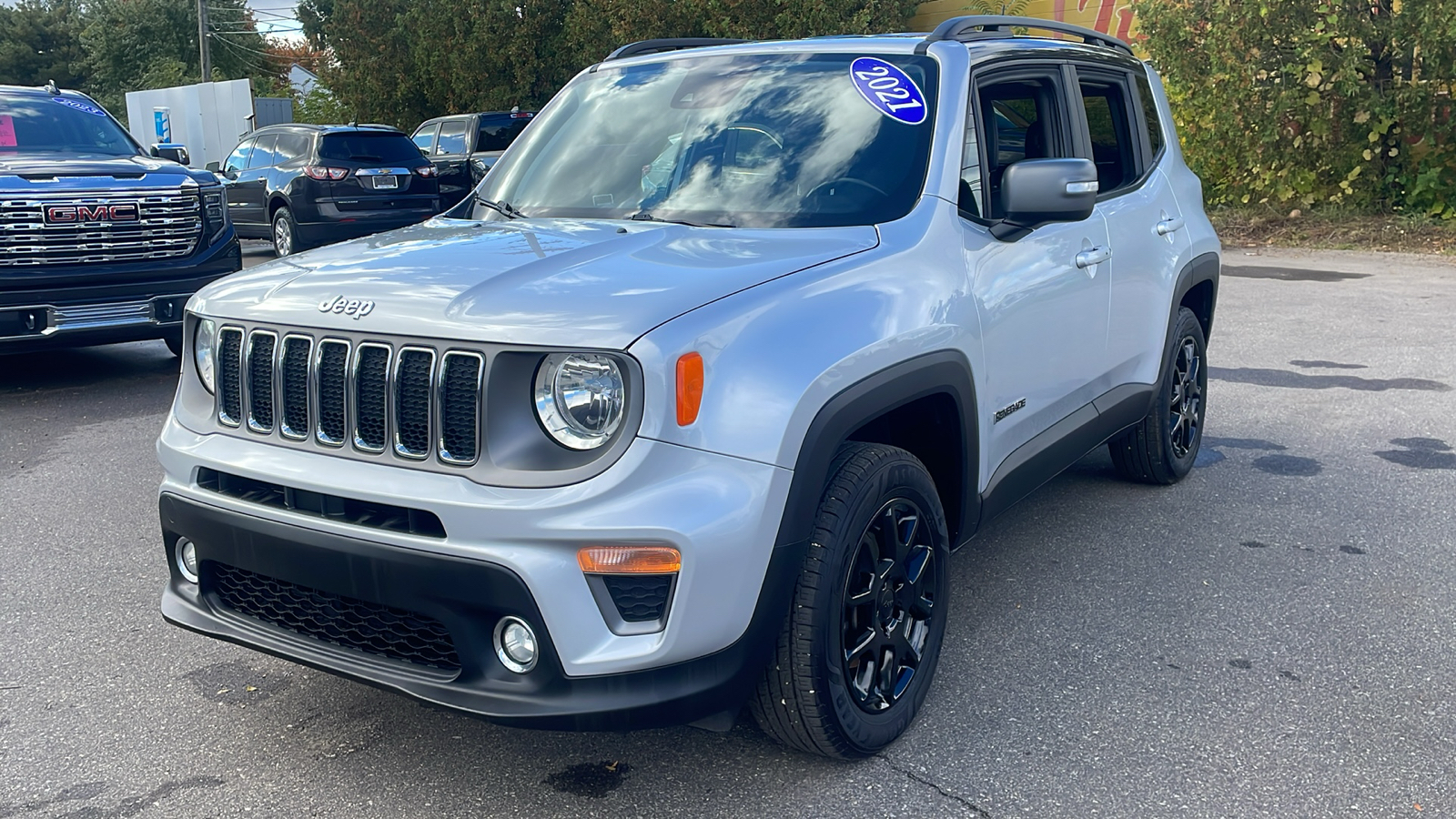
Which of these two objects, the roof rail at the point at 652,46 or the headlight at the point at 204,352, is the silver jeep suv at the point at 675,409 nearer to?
the headlight at the point at 204,352

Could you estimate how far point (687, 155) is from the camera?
384 centimetres

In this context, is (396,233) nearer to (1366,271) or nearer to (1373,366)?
(1373,366)

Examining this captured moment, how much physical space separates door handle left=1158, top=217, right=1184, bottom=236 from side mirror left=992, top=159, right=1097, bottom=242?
1.49 metres

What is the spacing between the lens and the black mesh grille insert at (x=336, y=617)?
270 centimetres

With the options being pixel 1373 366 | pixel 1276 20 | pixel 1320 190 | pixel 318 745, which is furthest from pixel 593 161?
pixel 1320 190

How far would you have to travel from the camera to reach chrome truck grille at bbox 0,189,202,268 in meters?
7.21

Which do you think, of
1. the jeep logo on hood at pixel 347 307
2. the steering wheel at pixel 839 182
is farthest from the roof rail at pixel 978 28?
the jeep logo on hood at pixel 347 307

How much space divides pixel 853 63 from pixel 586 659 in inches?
83.8

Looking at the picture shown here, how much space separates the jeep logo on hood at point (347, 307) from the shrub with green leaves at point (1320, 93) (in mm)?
13147

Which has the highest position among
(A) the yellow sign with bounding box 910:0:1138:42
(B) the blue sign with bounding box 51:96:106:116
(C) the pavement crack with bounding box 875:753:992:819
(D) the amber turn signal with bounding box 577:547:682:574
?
(A) the yellow sign with bounding box 910:0:1138:42

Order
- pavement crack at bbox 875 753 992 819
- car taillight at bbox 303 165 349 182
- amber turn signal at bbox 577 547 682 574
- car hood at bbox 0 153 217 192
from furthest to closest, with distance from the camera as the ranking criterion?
car taillight at bbox 303 165 349 182 → car hood at bbox 0 153 217 192 → pavement crack at bbox 875 753 992 819 → amber turn signal at bbox 577 547 682 574

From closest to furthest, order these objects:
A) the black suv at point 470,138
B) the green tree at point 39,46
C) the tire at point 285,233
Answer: the tire at point 285,233 < the black suv at point 470,138 < the green tree at point 39,46

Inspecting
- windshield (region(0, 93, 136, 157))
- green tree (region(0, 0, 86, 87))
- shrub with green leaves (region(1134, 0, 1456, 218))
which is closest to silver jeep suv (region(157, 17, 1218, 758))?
windshield (region(0, 93, 136, 157))

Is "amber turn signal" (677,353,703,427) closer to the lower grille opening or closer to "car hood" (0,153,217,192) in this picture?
the lower grille opening
